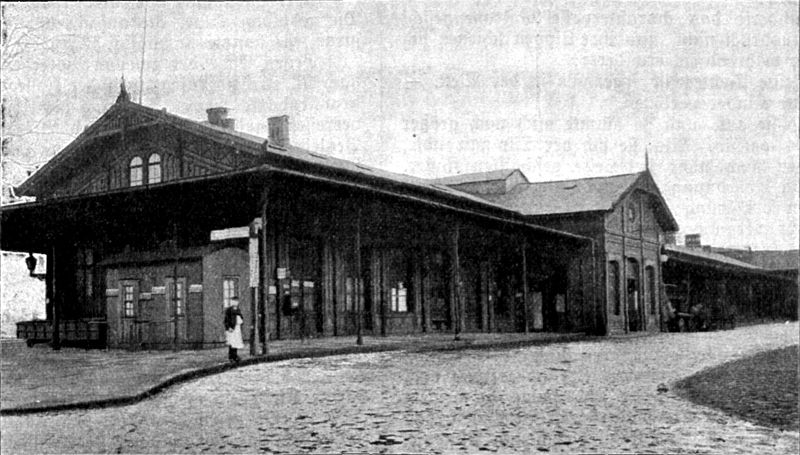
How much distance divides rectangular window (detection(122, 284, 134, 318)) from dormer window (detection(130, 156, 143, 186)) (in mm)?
4474

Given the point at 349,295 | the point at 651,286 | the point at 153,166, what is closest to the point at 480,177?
the point at 651,286

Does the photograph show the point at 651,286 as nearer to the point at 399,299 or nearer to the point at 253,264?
the point at 399,299

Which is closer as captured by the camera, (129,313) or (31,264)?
(129,313)

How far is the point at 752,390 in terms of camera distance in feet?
33.8

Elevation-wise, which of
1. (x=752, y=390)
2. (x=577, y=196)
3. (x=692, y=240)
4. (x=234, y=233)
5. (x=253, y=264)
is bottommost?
(x=752, y=390)

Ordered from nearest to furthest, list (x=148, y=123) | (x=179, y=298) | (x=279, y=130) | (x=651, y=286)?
(x=179, y=298), (x=148, y=123), (x=279, y=130), (x=651, y=286)

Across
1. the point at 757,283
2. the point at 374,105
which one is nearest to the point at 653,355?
the point at 374,105

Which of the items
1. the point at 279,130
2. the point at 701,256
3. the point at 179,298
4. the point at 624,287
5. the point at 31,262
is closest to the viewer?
the point at 179,298

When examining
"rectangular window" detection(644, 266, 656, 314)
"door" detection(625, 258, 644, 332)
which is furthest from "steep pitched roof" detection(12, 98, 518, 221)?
"rectangular window" detection(644, 266, 656, 314)

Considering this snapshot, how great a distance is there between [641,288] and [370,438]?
2791 centimetres

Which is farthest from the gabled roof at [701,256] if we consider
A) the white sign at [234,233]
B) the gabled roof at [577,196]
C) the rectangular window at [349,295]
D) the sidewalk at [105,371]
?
the white sign at [234,233]

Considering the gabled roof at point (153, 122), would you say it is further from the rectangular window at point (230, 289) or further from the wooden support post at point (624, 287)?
the wooden support post at point (624, 287)

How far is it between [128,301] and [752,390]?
11477 millimetres

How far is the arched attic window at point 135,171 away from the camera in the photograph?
20391 millimetres
